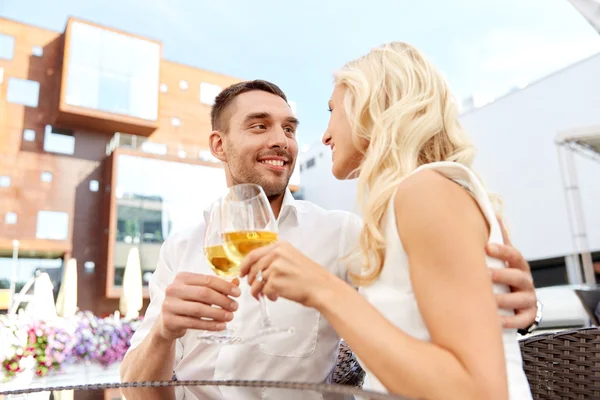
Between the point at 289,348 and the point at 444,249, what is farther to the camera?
the point at 289,348

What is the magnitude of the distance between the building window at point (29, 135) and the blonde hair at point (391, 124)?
1799 cm

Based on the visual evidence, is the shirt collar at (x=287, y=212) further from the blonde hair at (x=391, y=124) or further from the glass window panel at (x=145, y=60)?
the glass window panel at (x=145, y=60)

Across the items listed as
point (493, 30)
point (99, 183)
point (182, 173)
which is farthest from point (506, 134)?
A: point (99, 183)

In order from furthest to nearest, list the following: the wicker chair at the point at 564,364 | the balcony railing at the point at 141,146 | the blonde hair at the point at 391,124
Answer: the balcony railing at the point at 141,146
the wicker chair at the point at 564,364
the blonde hair at the point at 391,124

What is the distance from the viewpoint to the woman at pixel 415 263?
2.40 ft

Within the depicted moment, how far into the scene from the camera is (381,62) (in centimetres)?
123

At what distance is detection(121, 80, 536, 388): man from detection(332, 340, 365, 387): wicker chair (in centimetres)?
3

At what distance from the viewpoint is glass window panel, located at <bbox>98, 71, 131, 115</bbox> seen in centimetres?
1636

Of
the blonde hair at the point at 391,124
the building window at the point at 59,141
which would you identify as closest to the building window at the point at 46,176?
the building window at the point at 59,141

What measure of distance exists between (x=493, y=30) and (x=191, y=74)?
14.0 metres

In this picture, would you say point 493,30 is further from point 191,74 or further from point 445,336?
point 445,336

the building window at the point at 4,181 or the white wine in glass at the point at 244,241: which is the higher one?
the building window at the point at 4,181

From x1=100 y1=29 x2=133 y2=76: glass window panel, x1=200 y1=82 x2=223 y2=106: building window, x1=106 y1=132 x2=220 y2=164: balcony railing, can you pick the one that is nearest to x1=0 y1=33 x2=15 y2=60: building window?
x1=100 y1=29 x2=133 y2=76: glass window panel

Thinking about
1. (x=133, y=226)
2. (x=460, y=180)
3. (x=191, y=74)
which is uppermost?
(x=191, y=74)
